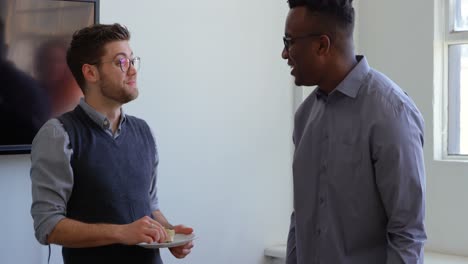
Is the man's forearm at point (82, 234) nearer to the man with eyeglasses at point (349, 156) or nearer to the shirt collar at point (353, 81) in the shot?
the man with eyeglasses at point (349, 156)

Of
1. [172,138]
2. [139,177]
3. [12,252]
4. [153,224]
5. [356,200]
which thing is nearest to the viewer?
[356,200]

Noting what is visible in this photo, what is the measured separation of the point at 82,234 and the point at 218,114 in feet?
6.90

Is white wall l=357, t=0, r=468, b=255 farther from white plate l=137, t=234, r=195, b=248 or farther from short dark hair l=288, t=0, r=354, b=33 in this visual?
short dark hair l=288, t=0, r=354, b=33

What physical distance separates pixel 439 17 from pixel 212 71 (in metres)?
1.42

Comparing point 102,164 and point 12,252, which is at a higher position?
point 102,164

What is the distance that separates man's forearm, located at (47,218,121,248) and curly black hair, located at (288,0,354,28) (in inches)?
32.8

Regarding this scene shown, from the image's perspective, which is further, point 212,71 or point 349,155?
point 212,71

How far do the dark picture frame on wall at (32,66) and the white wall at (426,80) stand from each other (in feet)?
6.72

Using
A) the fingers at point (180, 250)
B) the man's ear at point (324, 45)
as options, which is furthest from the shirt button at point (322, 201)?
the fingers at point (180, 250)

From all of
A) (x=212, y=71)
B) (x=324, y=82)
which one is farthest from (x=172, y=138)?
(x=324, y=82)

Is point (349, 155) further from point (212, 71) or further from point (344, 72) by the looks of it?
point (212, 71)

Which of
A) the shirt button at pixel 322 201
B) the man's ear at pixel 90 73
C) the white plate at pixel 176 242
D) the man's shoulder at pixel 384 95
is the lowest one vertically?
the white plate at pixel 176 242

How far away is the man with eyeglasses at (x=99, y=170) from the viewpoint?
1999 millimetres

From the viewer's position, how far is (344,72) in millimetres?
1849
